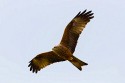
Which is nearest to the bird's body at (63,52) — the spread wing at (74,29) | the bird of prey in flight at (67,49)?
the bird of prey in flight at (67,49)

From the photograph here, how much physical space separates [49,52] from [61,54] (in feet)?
3.12

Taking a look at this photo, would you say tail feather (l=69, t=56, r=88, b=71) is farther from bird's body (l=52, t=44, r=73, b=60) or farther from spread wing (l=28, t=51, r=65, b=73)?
spread wing (l=28, t=51, r=65, b=73)

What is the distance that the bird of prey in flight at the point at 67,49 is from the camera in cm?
929

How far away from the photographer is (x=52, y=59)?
1065 cm

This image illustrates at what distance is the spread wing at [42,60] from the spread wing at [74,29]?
0.65m

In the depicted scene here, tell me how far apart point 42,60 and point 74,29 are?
1.79 meters

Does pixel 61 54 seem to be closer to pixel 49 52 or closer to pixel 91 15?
pixel 49 52

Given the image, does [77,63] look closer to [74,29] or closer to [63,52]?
[63,52]

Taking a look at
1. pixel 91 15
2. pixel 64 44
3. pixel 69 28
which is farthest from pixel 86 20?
pixel 64 44

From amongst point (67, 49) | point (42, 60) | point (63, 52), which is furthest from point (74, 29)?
point (42, 60)

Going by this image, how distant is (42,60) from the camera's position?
1090cm

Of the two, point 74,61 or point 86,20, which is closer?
point 74,61

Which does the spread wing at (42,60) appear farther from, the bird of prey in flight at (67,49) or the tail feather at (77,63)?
the tail feather at (77,63)

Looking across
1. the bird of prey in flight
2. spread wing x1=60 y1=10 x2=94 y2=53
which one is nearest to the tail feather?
the bird of prey in flight
